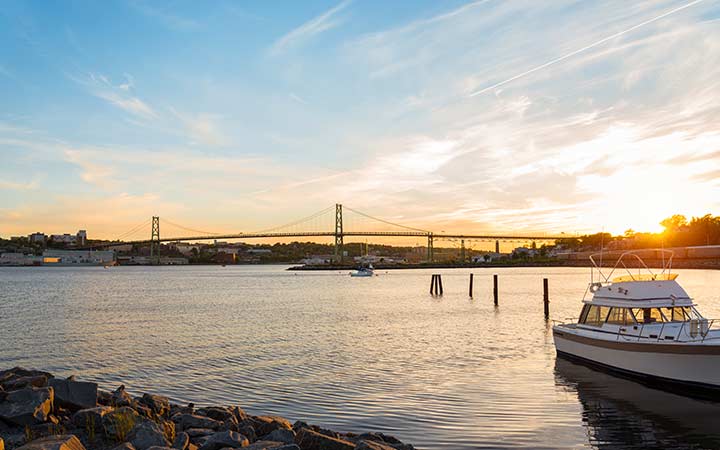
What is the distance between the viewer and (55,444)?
272 inches

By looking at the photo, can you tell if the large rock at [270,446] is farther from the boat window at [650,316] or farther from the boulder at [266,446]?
the boat window at [650,316]

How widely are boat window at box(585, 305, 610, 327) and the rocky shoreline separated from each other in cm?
1050

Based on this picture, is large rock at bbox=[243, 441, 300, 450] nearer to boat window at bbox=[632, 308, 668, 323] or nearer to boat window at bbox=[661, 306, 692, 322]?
boat window at bbox=[632, 308, 668, 323]

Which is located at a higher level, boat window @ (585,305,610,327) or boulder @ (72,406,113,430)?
boat window @ (585,305,610,327)

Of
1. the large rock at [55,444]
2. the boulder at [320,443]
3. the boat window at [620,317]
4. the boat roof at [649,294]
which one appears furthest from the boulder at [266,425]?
the boat roof at [649,294]

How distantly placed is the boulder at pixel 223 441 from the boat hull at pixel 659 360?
37.0 ft

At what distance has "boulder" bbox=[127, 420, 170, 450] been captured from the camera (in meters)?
8.09

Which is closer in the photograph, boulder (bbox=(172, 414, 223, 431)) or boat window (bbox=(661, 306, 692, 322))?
boulder (bbox=(172, 414, 223, 431))

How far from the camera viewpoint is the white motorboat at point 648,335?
14594mm

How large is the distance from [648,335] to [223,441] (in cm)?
1242

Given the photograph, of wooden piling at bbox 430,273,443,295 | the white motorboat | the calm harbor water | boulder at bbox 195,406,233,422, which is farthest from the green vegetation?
boulder at bbox 195,406,233,422

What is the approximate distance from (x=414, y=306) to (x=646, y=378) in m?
29.2

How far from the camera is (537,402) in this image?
1438 cm

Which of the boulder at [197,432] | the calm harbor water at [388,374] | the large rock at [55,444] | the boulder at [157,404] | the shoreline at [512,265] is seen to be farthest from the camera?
the shoreline at [512,265]
